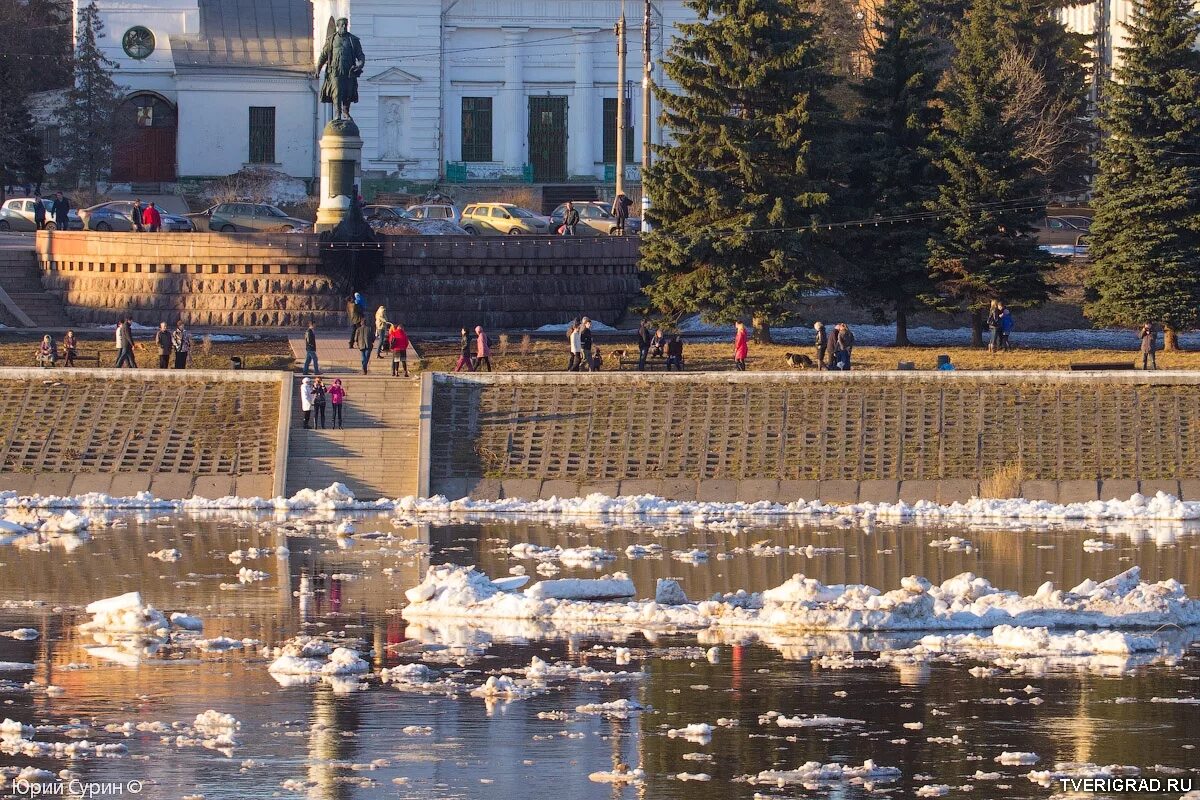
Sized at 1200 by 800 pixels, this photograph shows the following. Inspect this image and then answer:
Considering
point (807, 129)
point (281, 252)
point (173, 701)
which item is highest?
point (807, 129)

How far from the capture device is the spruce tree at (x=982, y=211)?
146ft

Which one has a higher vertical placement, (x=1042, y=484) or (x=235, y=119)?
(x=235, y=119)

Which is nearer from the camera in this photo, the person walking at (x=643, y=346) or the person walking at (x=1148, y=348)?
the person walking at (x=643, y=346)

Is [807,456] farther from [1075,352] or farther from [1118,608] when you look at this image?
[1118,608]

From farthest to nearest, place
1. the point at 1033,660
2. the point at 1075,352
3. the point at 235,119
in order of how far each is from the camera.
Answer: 1. the point at 235,119
2. the point at 1075,352
3. the point at 1033,660

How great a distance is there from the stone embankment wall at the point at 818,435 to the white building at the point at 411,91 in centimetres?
2959

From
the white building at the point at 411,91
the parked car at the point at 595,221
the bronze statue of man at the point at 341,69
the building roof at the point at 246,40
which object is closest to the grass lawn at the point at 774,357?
the bronze statue of man at the point at 341,69

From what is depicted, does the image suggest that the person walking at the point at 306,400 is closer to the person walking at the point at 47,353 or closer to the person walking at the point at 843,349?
the person walking at the point at 47,353

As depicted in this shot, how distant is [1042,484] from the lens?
3444 cm

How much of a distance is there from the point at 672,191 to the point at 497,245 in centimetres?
453

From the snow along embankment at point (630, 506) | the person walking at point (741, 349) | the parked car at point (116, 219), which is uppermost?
→ the parked car at point (116, 219)

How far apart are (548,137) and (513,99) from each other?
1.70 metres

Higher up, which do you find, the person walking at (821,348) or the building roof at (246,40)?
the building roof at (246,40)

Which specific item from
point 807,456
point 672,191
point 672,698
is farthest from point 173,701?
point 672,191
